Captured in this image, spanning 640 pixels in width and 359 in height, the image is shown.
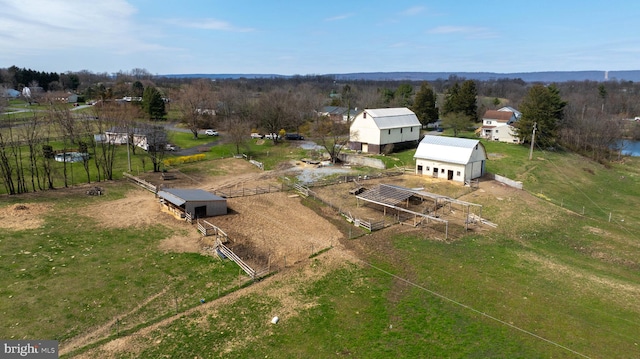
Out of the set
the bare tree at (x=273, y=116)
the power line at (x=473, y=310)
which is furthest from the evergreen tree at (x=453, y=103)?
the power line at (x=473, y=310)

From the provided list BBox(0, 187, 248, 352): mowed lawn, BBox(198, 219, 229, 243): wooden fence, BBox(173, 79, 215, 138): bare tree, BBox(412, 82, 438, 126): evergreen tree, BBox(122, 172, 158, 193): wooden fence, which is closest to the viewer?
BBox(0, 187, 248, 352): mowed lawn

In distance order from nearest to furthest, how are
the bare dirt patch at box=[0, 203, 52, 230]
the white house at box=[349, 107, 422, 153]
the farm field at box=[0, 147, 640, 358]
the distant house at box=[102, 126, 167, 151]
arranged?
the farm field at box=[0, 147, 640, 358] < the bare dirt patch at box=[0, 203, 52, 230] < the distant house at box=[102, 126, 167, 151] < the white house at box=[349, 107, 422, 153]

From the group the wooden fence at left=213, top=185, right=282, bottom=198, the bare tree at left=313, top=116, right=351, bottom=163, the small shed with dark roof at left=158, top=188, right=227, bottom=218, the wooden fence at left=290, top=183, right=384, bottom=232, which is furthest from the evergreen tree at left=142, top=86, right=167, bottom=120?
the small shed with dark roof at left=158, top=188, right=227, bottom=218

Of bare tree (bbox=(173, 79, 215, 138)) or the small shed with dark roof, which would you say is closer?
the small shed with dark roof

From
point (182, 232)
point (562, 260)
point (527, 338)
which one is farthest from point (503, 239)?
point (182, 232)

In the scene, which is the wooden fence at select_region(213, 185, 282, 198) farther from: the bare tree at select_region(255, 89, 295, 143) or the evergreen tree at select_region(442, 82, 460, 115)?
the evergreen tree at select_region(442, 82, 460, 115)

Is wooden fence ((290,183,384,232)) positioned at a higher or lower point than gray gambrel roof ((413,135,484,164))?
lower

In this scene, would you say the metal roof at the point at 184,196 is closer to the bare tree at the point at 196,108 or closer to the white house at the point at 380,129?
the white house at the point at 380,129

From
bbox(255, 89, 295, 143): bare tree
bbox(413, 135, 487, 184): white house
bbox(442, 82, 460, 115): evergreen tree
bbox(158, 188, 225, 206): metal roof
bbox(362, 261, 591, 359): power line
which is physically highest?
bbox(442, 82, 460, 115): evergreen tree
